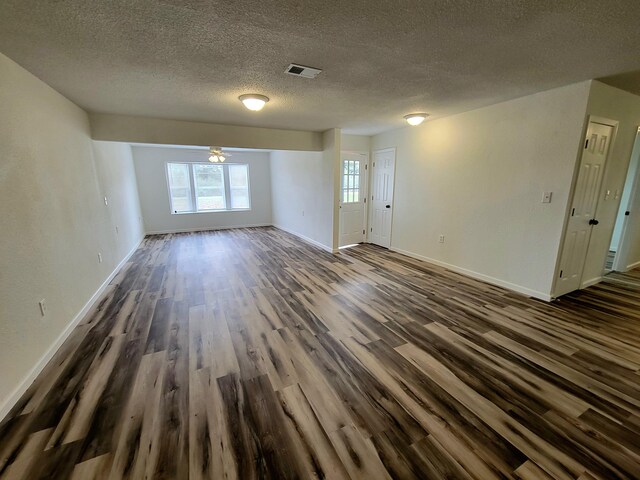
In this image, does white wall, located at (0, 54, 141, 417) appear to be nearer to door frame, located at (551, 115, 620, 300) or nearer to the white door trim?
door frame, located at (551, 115, 620, 300)

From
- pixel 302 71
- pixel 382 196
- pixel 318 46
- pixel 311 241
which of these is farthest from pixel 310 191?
pixel 318 46

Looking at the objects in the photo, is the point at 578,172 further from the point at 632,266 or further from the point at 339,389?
the point at 339,389

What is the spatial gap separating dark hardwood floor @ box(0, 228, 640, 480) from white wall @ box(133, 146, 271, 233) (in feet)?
15.5

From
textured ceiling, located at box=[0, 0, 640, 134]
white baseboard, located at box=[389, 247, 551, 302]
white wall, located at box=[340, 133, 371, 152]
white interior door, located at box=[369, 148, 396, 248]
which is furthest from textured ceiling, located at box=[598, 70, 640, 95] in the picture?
white wall, located at box=[340, 133, 371, 152]

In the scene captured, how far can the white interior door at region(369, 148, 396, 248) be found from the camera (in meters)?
5.62

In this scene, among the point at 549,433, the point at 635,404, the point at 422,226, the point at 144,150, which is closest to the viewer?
the point at 549,433

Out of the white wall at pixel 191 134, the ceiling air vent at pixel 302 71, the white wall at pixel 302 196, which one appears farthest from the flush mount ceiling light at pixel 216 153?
the ceiling air vent at pixel 302 71

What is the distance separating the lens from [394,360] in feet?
7.45

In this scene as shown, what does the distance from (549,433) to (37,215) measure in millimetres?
4083

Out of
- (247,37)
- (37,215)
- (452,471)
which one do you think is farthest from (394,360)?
(37,215)

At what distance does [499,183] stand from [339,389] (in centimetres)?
345

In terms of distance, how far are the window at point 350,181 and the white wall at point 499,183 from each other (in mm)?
1294

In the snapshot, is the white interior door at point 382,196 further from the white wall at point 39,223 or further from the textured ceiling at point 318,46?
the white wall at point 39,223

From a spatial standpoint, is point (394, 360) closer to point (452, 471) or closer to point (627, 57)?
point (452, 471)
